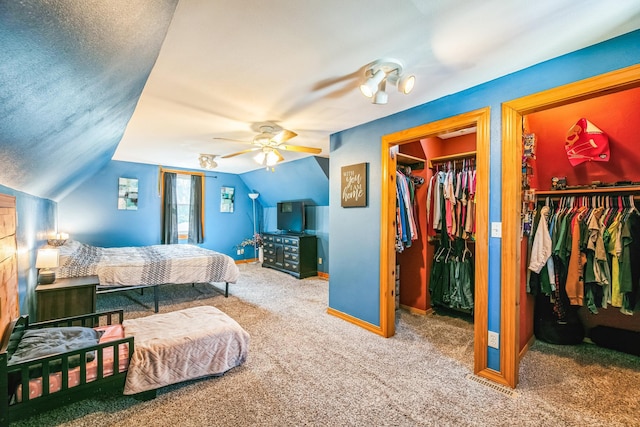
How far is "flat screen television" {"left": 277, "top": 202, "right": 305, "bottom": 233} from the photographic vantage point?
5887 millimetres

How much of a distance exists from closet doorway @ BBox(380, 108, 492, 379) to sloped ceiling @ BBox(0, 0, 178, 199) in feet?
6.75

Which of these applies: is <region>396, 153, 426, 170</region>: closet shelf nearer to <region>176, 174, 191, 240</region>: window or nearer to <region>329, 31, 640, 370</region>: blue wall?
<region>329, 31, 640, 370</region>: blue wall

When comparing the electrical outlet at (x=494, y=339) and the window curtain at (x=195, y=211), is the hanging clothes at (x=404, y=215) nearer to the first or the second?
the electrical outlet at (x=494, y=339)

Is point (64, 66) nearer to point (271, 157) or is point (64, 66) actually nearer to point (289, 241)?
point (271, 157)

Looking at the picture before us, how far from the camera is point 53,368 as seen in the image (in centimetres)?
163

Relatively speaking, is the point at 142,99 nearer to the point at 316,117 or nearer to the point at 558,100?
the point at 316,117

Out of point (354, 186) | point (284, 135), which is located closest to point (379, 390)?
point (354, 186)

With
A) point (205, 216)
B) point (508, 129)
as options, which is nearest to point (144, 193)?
point (205, 216)

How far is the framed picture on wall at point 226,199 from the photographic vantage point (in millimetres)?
6709

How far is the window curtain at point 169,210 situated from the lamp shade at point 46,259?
10.6ft

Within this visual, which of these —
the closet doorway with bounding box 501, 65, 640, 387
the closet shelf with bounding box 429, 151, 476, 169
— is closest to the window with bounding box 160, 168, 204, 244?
the closet shelf with bounding box 429, 151, 476, 169

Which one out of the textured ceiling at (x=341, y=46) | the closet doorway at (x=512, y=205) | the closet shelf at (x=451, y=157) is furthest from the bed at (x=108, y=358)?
the closet shelf at (x=451, y=157)

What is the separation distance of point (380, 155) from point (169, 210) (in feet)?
15.9

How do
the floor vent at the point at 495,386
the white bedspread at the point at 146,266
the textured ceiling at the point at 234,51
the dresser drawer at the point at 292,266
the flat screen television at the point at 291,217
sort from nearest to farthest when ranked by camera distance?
the textured ceiling at the point at 234,51 < the floor vent at the point at 495,386 < the white bedspread at the point at 146,266 < the dresser drawer at the point at 292,266 < the flat screen television at the point at 291,217
